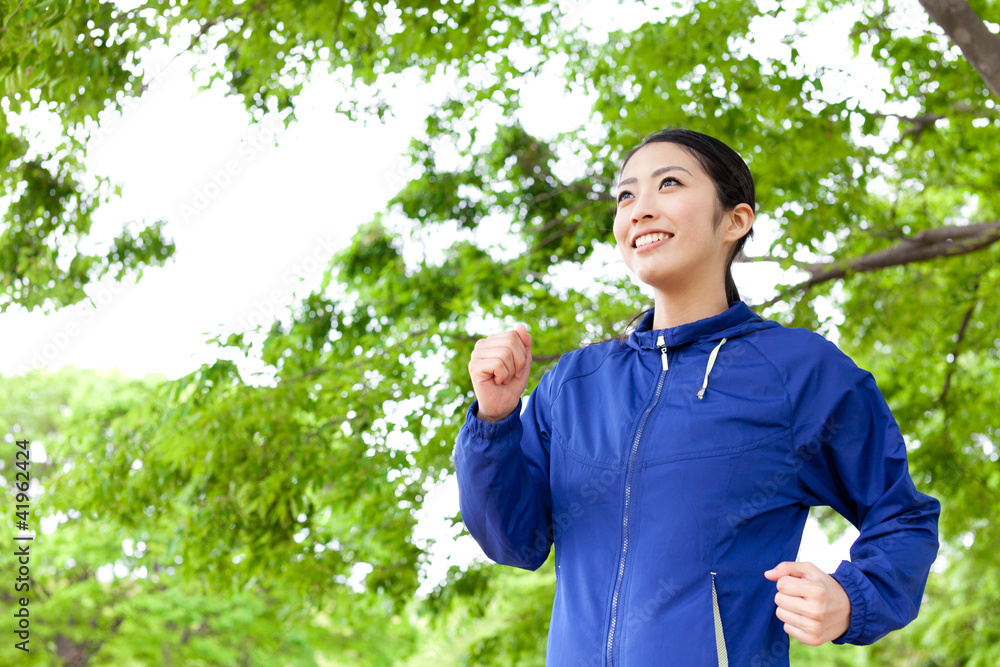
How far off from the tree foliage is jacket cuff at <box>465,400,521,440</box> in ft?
6.57

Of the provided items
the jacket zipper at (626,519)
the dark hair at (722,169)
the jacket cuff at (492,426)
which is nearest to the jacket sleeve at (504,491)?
the jacket cuff at (492,426)

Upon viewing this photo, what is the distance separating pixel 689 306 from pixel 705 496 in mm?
438

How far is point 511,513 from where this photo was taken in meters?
1.51

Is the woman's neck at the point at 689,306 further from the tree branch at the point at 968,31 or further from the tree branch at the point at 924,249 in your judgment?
the tree branch at the point at 924,249

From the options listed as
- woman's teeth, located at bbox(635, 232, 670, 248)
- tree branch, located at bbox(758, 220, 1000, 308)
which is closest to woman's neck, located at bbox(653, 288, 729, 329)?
woman's teeth, located at bbox(635, 232, 670, 248)

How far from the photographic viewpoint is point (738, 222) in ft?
5.77

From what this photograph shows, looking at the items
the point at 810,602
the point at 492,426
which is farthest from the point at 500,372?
the point at 810,602

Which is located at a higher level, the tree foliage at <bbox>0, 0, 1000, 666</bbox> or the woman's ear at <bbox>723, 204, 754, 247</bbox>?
the tree foliage at <bbox>0, 0, 1000, 666</bbox>

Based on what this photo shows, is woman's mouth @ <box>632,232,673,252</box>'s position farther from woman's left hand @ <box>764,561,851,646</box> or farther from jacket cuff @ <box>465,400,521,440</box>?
woman's left hand @ <box>764,561,851,646</box>

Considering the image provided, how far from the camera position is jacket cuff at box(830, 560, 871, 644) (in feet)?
4.17

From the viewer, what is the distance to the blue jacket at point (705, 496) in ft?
4.33

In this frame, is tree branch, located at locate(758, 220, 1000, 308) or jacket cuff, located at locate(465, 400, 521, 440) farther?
tree branch, located at locate(758, 220, 1000, 308)

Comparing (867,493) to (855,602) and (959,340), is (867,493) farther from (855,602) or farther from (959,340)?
(959,340)

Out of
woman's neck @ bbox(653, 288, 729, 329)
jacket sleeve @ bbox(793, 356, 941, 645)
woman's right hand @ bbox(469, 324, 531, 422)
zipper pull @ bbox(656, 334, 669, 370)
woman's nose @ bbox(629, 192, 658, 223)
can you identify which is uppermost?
woman's nose @ bbox(629, 192, 658, 223)
